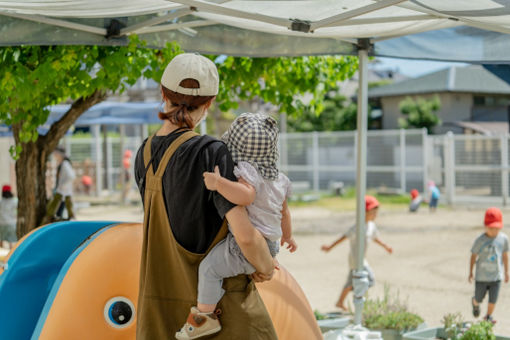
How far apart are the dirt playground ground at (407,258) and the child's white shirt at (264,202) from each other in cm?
471

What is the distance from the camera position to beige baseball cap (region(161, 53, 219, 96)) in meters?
2.76

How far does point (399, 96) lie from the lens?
39469 mm

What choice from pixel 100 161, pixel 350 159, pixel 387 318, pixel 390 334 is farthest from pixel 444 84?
pixel 390 334

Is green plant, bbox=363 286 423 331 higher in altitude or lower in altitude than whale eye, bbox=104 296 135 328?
lower

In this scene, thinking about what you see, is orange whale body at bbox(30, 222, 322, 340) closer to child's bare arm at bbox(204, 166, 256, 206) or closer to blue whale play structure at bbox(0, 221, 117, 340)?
blue whale play structure at bbox(0, 221, 117, 340)

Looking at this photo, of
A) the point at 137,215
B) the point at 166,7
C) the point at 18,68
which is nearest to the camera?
the point at 166,7

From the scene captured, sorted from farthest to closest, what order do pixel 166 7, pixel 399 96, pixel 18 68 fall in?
pixel 399 96
pixel 18 68
pixel 166 7

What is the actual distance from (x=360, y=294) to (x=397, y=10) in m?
2.27

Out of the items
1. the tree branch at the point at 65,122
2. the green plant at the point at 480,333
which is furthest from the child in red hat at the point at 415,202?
the tree branch at the point at 65,122

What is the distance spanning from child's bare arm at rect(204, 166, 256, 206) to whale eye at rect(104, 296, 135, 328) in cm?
130

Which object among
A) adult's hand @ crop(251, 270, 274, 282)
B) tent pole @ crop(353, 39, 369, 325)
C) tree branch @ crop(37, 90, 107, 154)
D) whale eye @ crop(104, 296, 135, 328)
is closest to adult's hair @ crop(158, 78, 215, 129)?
adult's hand @ crop(251, 270, 274, 282)

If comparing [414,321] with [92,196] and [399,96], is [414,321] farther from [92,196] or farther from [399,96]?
[399,96]

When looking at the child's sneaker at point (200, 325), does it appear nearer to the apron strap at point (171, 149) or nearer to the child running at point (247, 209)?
the child running at point (247, 209)

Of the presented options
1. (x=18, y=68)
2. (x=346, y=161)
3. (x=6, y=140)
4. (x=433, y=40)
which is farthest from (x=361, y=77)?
(x=346, y=161)
